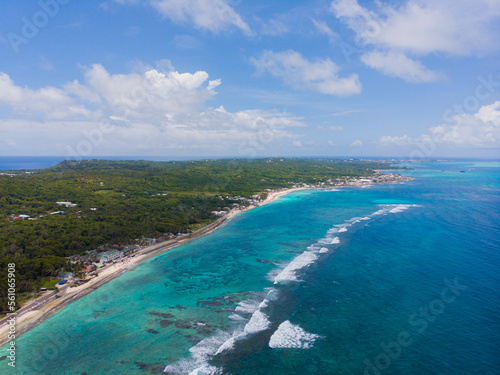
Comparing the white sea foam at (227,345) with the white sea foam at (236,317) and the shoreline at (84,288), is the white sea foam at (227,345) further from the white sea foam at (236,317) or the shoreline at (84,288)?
the shoreline at (84,288)

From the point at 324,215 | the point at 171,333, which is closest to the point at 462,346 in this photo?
the point at 171,333

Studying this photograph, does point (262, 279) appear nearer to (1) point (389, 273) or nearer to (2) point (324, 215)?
(1) point (389, 273)

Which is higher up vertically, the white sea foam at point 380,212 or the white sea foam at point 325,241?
the white sea foam at point 380,212

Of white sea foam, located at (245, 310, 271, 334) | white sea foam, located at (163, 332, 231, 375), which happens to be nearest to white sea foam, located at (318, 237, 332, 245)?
white sea foam, located at (245, 310, 271, 334)

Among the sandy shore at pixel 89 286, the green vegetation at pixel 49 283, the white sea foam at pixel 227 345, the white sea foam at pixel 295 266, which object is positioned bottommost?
the sandy shore at pixel 89 286

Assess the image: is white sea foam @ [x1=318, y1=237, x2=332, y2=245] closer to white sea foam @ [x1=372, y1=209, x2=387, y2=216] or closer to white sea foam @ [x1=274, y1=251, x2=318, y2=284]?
white sea foam @ [x1=274, y1=251, x2=318, y2=284]

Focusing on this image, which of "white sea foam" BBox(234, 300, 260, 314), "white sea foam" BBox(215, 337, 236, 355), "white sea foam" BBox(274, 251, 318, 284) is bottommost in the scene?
"white sea foam" BBox(215, 337, 236, 355)

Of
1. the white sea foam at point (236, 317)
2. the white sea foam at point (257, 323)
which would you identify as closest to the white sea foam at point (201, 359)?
the white sea foam at point (257, 323)
